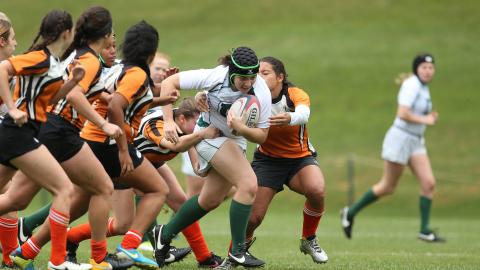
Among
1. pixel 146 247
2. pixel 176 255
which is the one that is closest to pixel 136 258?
pixel 176 255

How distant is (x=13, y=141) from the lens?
625cm

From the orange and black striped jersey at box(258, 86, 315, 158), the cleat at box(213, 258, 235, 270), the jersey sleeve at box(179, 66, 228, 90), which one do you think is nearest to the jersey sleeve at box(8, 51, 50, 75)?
the jersey sleeve at box(179, 66, 228, 90)

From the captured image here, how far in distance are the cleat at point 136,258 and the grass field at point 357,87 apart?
1221 mm

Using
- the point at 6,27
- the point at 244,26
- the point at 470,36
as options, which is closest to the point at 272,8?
the point at 244,26

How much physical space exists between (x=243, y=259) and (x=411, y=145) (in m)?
5.91

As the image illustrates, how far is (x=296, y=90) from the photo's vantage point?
834 cm

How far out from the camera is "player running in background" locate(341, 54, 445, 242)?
12.8 meters

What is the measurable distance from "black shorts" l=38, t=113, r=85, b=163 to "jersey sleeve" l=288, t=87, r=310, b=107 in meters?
2.16

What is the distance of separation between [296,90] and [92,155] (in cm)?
236

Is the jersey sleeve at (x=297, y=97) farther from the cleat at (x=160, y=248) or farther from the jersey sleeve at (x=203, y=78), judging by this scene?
the cleat at (x=160, y=248)

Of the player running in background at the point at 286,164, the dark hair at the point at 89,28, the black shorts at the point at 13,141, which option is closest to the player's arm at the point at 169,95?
the dark hair at the point at 89,28

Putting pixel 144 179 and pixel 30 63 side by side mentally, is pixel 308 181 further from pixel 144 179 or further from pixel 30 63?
pixel 30 63

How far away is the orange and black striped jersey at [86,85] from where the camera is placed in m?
6.58

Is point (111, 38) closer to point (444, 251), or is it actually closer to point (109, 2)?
point (444, 251)
